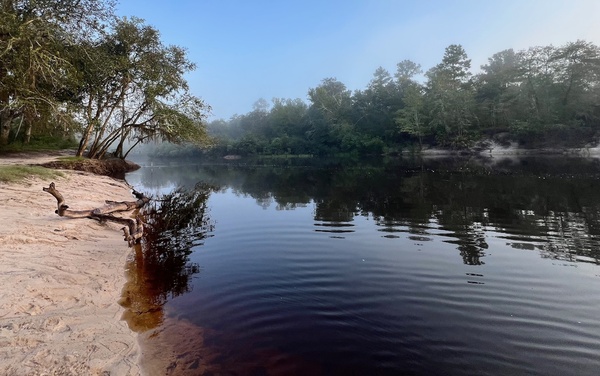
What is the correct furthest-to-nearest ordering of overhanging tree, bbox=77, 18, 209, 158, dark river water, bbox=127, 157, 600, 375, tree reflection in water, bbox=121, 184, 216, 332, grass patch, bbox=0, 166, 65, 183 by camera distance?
1. overhanging tree, bbox=77, 18, 209, 158
2. grass patch, bbox=0, 166, 65, 183
3. tree reflection in water, bbox=121, 184, 216, 332
4. dark river water, bbox=127, 157, 600, 375

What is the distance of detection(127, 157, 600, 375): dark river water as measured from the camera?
13.9 ft

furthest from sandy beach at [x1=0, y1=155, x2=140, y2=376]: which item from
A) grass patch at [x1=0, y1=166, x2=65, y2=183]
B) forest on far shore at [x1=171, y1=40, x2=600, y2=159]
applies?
forest on far shore at [x1=171, y1=40, x2=600, y2=159]

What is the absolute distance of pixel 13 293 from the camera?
197 inches

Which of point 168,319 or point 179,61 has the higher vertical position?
point 179,61

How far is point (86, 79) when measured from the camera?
29.2 m

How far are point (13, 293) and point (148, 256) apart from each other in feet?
11.8

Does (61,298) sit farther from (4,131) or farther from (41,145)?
(41,145)

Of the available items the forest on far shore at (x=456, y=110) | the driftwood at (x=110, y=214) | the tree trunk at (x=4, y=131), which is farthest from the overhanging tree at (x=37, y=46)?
the forest on far shore at (x=456, y=110)

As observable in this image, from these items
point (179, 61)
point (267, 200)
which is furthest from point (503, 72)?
point (267, 200)

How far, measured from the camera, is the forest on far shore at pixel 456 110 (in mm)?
58156

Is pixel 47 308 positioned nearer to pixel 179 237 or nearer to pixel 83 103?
pixel 179 237

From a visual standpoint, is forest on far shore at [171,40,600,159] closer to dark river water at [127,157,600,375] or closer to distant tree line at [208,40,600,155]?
distant tree line at [208,40,600,155]

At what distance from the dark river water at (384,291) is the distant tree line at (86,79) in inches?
680

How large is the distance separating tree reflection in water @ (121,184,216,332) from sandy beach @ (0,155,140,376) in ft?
0.80
